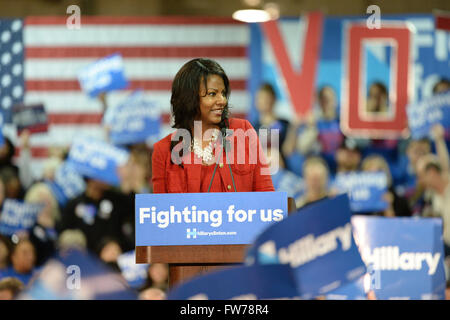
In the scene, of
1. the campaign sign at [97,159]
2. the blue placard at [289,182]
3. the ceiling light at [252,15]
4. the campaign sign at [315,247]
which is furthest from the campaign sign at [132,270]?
the campaign sign at [315,247]

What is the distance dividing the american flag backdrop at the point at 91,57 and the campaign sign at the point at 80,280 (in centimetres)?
489

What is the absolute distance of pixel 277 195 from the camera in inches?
106

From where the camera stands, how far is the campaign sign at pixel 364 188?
6531 mm

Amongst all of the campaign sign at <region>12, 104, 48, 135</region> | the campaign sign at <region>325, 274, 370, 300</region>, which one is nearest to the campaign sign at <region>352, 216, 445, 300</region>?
the campaign sign at <region>325, 274, 370, 300</region>

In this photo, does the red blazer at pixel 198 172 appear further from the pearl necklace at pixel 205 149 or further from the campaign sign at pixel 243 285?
the campaign sign at pixel 243 285

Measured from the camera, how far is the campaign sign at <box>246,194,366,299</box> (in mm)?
1825

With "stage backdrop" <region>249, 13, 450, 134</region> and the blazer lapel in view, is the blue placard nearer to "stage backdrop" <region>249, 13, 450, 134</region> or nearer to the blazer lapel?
"stage backdrop" <region>249, 13, 450, 134</region>

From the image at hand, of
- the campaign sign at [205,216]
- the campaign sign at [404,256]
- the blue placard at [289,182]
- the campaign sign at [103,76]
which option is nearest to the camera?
the campaign sign at [205,216]

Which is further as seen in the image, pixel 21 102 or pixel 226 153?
pixel 21 102

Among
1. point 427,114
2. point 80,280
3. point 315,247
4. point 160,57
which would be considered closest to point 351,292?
point 315,247

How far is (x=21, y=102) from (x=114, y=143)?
106cm

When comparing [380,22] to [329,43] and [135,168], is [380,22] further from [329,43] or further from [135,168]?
[135,168]

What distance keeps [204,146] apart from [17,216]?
4165 millimetres
